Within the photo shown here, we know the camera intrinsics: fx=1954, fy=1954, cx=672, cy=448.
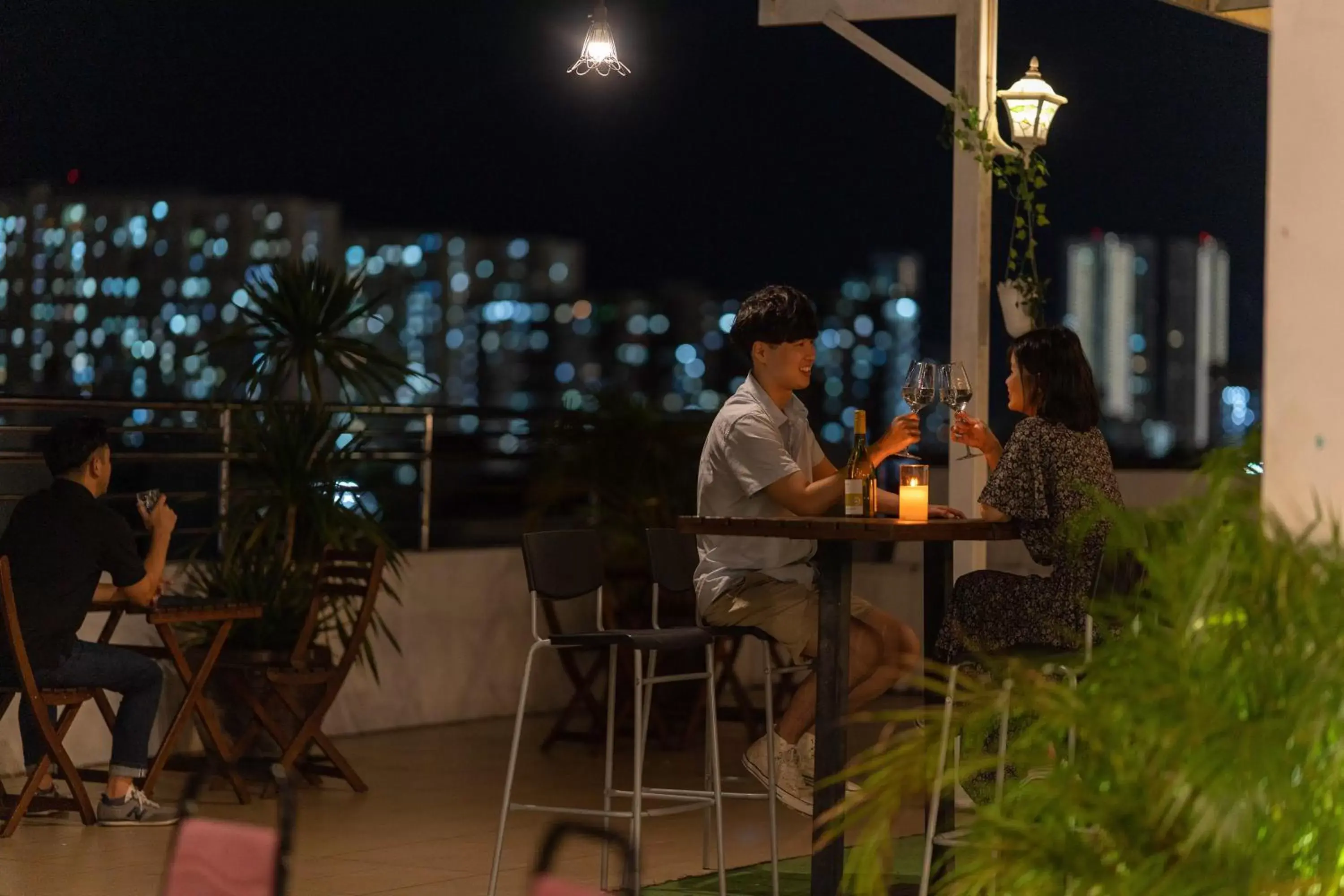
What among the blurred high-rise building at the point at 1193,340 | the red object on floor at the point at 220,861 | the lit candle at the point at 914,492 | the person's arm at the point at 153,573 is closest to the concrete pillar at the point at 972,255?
the lit candle at the point at 914,492

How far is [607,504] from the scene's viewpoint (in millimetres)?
8250

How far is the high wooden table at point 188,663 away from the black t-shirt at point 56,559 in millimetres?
188

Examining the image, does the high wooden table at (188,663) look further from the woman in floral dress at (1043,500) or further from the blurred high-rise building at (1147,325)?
the blurred high-rise building at (1147,325)

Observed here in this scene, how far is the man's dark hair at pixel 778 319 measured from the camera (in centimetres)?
494

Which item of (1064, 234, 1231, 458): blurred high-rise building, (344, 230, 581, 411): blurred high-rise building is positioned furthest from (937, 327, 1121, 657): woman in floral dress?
(344, 230, 581, 411): blurred high-rise building

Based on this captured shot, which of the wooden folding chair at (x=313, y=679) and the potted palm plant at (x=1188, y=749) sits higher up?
the potted palm plant at (x=1188, y=749)

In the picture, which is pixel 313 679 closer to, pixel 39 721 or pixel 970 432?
pixel 39 721

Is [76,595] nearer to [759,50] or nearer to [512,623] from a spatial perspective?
[512,623]

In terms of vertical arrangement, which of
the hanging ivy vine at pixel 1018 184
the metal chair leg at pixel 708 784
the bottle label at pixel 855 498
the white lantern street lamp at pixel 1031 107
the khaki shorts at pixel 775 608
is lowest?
the metal chair leg at pixel 708 784

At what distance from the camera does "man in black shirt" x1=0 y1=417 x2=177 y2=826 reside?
5957 mm

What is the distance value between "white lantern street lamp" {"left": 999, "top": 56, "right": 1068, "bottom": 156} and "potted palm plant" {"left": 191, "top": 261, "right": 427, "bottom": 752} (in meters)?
2.65

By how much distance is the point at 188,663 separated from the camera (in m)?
6.73

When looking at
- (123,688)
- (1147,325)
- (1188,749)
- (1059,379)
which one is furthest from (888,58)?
(1147,325)

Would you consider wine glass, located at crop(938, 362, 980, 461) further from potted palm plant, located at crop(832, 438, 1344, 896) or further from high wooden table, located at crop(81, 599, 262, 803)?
high wooden table, located at crop(81, 599, 262, 803)
